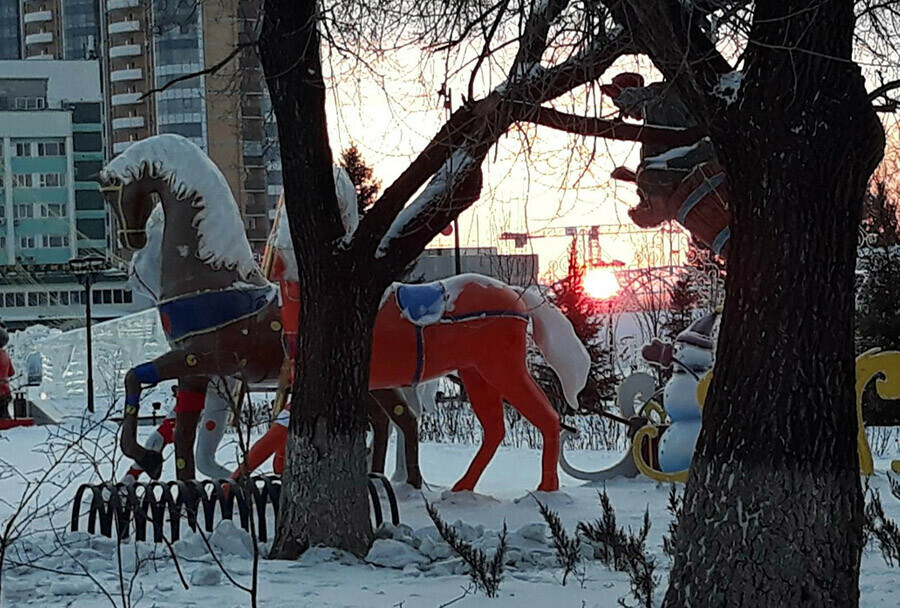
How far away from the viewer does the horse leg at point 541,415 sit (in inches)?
381

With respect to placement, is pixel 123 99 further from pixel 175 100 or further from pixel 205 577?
pixel 205 577

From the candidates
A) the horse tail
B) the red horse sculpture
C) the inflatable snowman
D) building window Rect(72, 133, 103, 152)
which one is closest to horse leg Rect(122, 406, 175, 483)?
the red horse sculpture

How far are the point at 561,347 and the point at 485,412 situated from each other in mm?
778

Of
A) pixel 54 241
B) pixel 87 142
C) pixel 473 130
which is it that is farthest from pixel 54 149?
pixel 473 130

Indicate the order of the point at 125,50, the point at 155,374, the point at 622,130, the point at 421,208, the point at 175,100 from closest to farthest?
1. the point at 622,130
2. the point at 421,208
3. the point at 155,374
4. the point at 175,100
5. the point at 125,50

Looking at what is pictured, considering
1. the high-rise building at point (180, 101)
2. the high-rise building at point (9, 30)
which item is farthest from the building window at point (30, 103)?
the high-rise building at point (9, 30)

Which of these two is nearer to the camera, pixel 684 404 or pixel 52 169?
pixel 684 404

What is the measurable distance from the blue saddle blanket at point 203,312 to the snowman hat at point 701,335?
3460mm

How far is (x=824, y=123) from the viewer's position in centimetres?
462

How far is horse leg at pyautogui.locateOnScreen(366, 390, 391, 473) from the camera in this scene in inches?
403

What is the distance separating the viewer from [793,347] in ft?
15.1

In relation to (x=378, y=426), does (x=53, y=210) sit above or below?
above

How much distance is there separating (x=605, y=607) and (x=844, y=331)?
1.79 m

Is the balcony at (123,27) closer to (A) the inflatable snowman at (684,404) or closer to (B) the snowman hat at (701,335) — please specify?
(B) the snowman hat at (701,335)
